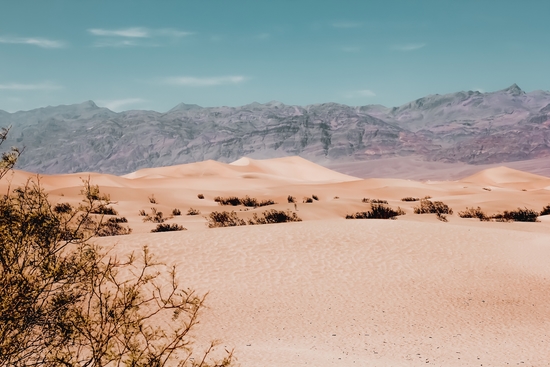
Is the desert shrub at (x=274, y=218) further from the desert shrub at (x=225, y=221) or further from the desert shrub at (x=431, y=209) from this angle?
the desert shrub at (x=431, y=209)

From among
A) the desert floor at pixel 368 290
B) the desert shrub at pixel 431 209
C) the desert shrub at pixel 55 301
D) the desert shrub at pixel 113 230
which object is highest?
the desert shrub at pixel 55 301

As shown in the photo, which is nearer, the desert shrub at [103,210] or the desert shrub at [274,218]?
the desert shrub at [103,210]

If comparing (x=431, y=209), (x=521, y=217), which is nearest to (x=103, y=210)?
(x=521, y=217)

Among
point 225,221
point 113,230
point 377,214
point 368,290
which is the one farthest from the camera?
point 377,214

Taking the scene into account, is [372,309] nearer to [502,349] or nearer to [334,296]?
[334,296]

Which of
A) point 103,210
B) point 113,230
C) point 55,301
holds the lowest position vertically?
point 113,230

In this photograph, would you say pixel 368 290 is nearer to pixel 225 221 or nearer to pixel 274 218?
pixel 225 221

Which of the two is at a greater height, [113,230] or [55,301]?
[55,301]

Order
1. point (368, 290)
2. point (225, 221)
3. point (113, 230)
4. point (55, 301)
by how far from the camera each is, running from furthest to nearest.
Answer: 1. point (225, 221)
2. point (113, 230)
3. point (368, 290)
4. point (55, 301)

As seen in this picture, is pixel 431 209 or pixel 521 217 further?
pixel 431 209

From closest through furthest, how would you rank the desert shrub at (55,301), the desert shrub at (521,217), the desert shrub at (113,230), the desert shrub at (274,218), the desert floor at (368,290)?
the desert shrub at (55,301), the desert floor at (368,290), the desert shrub at (113,230), the desert shrub at (274,218), the desert shrub at (521,217)

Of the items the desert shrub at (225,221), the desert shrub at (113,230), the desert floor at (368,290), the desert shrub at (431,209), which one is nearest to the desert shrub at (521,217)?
the desert shrub at (431,209)

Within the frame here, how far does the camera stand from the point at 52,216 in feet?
14.3

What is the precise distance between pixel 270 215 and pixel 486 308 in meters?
11.3
